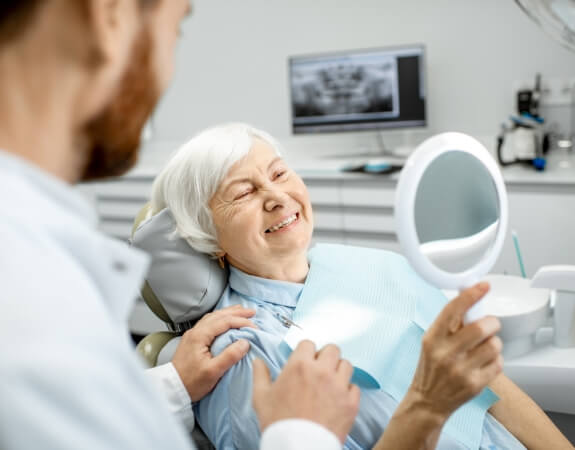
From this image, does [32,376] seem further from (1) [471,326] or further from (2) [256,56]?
(2) [256,56]

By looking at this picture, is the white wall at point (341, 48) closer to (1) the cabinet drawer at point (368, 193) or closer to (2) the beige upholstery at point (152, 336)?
(1) the cabinet drawer at point (368, 193)

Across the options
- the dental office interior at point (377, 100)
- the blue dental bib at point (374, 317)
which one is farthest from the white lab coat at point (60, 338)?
the dental office interior at point (377, 100)

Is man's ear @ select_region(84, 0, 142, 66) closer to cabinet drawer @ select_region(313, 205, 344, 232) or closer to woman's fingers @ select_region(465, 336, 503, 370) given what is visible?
woman's fingers @ select_region(465, 336, 503, 370)

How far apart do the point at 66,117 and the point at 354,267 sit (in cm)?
111

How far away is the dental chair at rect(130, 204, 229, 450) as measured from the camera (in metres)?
1.48

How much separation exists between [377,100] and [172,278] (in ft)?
7.19

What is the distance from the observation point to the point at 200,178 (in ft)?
4.89

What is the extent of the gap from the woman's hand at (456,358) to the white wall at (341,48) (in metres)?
2.67

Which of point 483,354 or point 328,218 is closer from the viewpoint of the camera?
point 483,354

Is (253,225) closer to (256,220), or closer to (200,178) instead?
(256,220)

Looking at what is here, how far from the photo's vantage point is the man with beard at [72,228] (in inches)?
19.5

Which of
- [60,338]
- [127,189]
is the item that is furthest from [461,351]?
[127,189]

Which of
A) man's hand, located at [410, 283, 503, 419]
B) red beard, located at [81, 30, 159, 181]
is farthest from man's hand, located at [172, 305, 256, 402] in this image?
red beard, located at [81, 30, 159, 181]

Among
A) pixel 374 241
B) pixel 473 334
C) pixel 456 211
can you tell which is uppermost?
pixel 456 211
